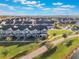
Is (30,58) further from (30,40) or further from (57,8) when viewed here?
(57,8)

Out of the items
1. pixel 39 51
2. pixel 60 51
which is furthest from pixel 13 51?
pixel 60 51

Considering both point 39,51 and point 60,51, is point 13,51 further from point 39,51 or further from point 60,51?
point 60,51

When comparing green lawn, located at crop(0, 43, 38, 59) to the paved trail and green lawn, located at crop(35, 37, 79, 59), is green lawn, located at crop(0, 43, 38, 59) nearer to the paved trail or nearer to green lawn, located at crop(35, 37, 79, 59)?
the paved trail

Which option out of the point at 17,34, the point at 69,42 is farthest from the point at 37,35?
the point at 69,42

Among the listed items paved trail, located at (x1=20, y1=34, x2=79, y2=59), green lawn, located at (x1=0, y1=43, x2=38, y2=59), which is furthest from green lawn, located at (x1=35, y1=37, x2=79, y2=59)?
green lawn, located at (x1=0, y1=43, x2=38, y2=59)

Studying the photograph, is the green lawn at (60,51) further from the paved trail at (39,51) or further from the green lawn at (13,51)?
the green lawn at (13,51)

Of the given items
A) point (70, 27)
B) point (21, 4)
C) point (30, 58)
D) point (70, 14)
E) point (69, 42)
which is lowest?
point (30, 58)

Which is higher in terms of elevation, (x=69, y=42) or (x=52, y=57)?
(x=69, y=42)
